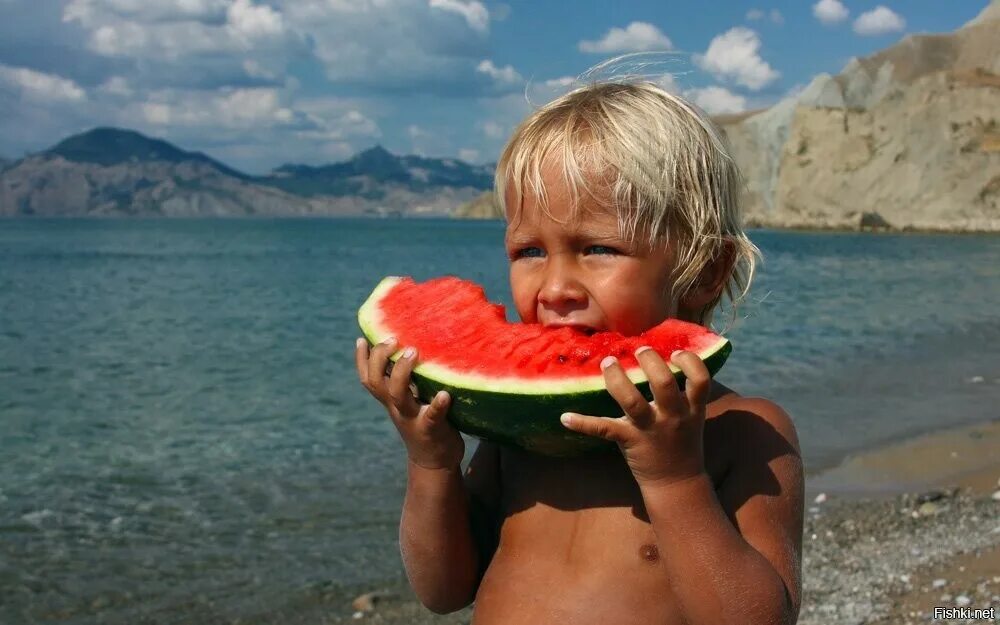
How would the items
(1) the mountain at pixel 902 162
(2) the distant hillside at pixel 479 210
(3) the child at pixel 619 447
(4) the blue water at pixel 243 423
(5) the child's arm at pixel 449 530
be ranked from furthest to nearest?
1. (2) the distant hillside at pixel 479 210
2. (1) the mountain at pixel 902 162
3. (4) the blue water at pixel 243 423
4. (5) the child's arm at pixel 449 530
5. (3) the child at pixel 619 447

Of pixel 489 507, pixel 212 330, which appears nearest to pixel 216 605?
pixel 489 507

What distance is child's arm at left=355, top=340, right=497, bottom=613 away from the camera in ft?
6.81


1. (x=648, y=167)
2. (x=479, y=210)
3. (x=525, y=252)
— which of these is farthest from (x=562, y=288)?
(x=479, y=210)

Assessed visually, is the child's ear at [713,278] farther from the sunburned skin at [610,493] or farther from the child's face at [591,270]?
the child's face at [591,270]

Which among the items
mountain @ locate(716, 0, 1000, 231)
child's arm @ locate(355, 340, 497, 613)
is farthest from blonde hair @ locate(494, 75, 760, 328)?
mountain @ locate(716, 0, 1000, 231)

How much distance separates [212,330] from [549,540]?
17.9 metres

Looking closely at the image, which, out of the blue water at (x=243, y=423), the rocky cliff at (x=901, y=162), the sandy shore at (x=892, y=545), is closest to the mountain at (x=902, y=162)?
A: the rocky cliff at (x=901, y=162)

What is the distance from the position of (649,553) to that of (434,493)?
0.51 m

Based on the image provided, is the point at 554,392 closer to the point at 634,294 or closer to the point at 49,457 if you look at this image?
the point at 634,294

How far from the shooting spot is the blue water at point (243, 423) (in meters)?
5.96

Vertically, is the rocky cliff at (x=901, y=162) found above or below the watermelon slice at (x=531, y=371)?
above

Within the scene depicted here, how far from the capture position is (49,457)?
881 centimetres

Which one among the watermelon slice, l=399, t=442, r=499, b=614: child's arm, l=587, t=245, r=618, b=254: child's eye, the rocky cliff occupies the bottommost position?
l=399, t=442, r=499, b=614: child's arm

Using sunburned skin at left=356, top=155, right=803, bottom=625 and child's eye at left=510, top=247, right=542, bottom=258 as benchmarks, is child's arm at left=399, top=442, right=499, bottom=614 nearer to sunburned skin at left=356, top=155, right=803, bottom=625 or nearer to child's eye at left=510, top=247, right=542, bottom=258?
sunburned skin at left=356, top=155, right=803, bottom=625
